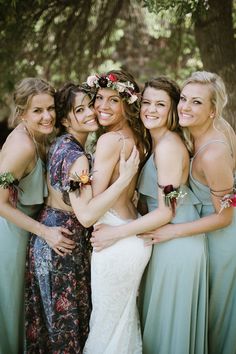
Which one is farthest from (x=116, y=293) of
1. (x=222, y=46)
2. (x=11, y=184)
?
(x=222, y=46)

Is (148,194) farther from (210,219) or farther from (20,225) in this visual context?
(20,225)

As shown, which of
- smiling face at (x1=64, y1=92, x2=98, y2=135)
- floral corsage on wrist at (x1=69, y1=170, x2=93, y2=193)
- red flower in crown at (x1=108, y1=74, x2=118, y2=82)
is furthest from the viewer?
smiling face at (x1=64, y1=92, x2=98, y2=135)

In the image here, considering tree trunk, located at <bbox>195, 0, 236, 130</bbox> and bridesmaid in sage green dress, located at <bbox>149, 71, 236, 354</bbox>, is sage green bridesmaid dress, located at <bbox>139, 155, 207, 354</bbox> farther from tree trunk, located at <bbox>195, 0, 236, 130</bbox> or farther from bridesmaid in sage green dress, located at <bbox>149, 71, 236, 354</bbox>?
tree trunk, located at <bbox>195, 0, 236, 130</bbox>

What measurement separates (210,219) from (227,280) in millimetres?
533

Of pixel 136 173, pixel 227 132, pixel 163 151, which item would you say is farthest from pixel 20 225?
pixel 227 132

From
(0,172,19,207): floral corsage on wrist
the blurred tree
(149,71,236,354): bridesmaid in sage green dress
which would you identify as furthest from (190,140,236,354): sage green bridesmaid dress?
the blurred tree

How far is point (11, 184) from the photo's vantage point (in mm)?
3900

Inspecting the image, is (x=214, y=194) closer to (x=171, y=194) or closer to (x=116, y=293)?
(x=171, y=194)

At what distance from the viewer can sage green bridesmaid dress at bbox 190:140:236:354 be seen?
3904mm

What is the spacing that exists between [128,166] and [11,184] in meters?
0.87

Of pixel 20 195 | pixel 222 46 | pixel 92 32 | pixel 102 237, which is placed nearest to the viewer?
pixel 102 237

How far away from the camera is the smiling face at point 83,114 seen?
13.0 feet

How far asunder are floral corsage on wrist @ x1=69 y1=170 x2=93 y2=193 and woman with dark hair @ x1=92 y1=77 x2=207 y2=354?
0.37 m

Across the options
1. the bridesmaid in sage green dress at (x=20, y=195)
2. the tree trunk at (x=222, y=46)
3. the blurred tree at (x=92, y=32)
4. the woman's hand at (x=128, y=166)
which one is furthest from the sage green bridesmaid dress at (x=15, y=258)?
the tree trunk at (x=222, y=46)
